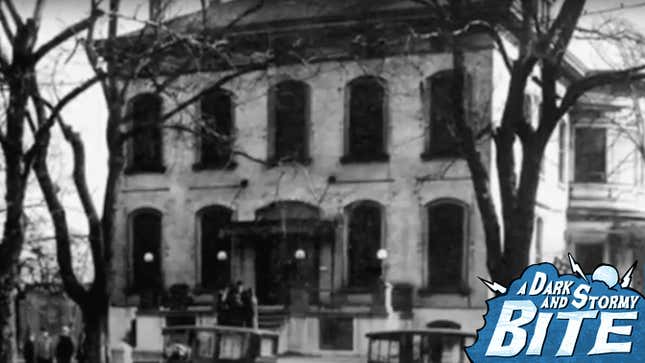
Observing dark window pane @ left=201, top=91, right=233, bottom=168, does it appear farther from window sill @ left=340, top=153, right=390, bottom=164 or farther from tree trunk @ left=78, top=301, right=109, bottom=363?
tree trunk @ left=78, top=301, right=109, bottom=363

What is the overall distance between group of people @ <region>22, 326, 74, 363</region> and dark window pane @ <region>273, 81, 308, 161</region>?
5209 millimetres

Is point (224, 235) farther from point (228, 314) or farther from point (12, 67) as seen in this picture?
point (12, 67)

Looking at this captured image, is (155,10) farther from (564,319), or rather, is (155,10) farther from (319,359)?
(564,319)

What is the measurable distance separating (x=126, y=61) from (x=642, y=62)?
6.01 m

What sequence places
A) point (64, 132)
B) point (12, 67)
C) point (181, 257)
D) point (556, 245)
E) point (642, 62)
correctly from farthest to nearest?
point (181, 257)
point (556, 245)
point (64, 132)
point (642, 62)
point (12, 67)

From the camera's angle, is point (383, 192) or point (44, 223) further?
point (383, 192)

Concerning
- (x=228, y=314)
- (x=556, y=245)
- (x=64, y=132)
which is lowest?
(x=228, y=314)

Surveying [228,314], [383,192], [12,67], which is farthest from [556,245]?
[12,67]

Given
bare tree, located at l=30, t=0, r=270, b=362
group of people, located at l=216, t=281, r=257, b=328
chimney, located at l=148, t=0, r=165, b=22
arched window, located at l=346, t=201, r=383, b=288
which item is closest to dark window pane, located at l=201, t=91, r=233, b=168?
arched window, located at l=346, t=201, r=383, b=288

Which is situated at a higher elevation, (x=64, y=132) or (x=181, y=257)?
(x=64, y=132)

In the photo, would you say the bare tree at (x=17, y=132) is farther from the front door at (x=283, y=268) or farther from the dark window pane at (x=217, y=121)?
the front door at (x=283, y=268)

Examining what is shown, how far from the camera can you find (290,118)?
20.0 metres

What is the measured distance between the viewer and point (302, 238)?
19.6 m

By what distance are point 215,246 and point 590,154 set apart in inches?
287
